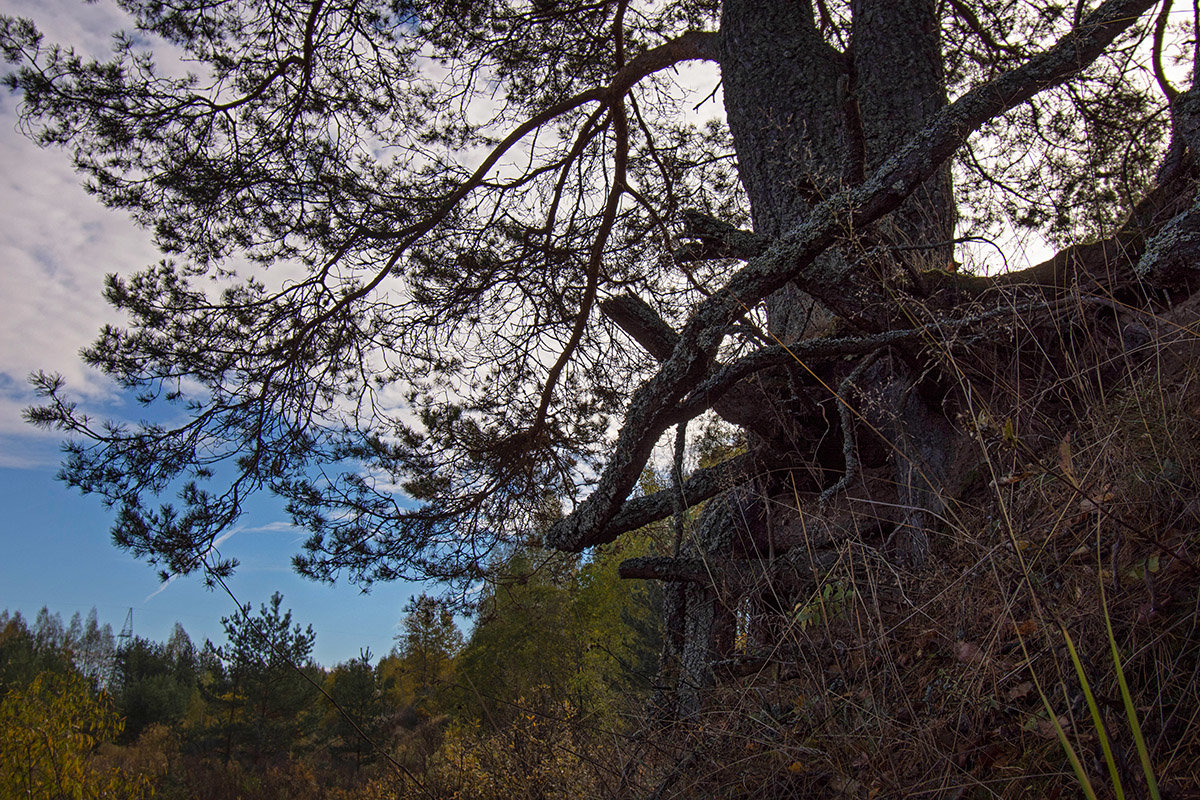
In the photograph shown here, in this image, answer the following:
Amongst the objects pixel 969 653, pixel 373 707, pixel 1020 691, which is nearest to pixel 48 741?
pixel 969 653

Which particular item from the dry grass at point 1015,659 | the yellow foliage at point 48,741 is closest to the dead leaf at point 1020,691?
the dry grass at point 1015,659

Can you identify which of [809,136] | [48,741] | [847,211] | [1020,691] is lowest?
[1020,691]

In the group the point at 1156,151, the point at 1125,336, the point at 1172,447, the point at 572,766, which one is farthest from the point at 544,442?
the point at 1156,151

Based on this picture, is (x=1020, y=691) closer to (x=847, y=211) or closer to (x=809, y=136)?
(x=847, y=211)

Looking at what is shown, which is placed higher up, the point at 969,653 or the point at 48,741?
the point at 48,741

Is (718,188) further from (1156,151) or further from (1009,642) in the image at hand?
(1009,642)

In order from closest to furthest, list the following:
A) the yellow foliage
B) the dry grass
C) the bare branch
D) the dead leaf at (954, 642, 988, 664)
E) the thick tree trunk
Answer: the dry grass, the dead leaf at (954, 642, 988, 664), the bare branch, the thick tree trunk, the yellow foliage

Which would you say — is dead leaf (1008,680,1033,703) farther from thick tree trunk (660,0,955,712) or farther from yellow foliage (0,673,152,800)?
Answer: yellow foliage (0,673,152,800)

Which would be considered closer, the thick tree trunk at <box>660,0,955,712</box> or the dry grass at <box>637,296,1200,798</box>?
the dry grass at <box>637,296,1200,798</box>

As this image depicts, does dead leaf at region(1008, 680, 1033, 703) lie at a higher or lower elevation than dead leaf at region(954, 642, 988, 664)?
lower

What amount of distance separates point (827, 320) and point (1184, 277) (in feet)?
4.85

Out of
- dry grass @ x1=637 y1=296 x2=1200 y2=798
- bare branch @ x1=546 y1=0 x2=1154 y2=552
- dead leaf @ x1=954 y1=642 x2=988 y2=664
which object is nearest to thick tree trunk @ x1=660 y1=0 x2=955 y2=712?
bare branch @ x1=546 y1=0 x2=1154 y2=552

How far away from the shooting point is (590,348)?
15.6 feet

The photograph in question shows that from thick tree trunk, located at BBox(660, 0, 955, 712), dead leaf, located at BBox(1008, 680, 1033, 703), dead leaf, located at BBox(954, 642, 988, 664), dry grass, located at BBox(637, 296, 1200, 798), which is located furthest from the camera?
thick tree trunk, located at BBox(660, 0, 955, 712)
